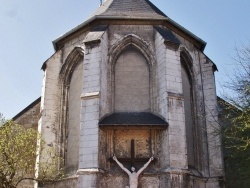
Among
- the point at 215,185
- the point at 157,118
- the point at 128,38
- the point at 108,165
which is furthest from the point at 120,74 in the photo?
the point at 215,185

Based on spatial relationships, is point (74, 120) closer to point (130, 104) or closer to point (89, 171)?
point (130, 104)

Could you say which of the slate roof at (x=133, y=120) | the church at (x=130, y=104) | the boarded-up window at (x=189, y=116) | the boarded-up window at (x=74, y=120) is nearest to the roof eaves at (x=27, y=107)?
the church at (x=130, y=104)

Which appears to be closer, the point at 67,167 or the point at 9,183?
the point at 9,183

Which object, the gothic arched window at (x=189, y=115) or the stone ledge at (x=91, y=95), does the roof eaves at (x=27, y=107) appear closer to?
the stone ledge at (x=91, y=95)

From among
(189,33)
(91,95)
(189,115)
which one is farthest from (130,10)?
(189,115)

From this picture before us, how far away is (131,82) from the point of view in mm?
12328

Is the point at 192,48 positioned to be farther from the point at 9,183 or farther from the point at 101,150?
the point at 9,183

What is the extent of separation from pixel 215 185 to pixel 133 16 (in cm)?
621

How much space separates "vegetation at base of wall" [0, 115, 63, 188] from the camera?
1037 centimetres

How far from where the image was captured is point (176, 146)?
10742mm

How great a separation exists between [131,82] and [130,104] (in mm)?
773

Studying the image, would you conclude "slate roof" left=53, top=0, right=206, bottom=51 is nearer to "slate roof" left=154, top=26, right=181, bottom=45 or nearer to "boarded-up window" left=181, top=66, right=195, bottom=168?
"slate roof" left=154, top=26, right=181, bottom=45

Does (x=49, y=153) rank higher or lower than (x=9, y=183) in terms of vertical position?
higher

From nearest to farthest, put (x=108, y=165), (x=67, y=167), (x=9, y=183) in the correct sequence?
(x=9, y=183) < (x=108, y=165) < (x=67, y=167)
